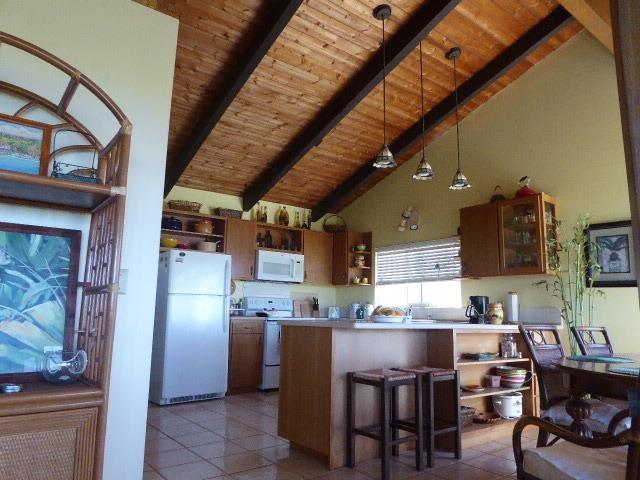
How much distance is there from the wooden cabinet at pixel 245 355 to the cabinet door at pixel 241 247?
0.67 metres

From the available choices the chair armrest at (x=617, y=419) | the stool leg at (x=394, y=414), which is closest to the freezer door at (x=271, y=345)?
the stool leg at (x=394, y=414)

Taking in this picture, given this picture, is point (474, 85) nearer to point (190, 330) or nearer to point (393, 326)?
point (393, 326)

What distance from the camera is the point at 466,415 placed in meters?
3.58

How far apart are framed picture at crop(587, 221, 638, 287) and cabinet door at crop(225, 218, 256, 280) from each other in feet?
12.8

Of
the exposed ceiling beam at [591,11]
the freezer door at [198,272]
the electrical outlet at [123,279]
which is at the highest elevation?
the exposed ceiling beam at [591,11]

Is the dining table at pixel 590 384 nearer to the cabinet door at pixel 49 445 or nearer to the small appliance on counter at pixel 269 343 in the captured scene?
the cabinet door at pixel 49 445

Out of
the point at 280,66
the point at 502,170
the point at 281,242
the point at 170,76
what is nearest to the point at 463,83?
the point at 502,170

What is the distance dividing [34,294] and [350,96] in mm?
3721

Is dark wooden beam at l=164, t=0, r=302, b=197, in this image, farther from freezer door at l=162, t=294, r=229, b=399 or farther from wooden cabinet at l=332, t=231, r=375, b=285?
wooden cabinet at l=332, t=231, r=375, b=285

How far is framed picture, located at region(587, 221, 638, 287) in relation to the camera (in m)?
4.11

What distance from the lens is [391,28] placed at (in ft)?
13.9

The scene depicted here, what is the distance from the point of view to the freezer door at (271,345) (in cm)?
562

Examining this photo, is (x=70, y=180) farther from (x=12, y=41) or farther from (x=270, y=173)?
(x=270, y=173)

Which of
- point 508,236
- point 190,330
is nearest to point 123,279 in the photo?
point 190,330
